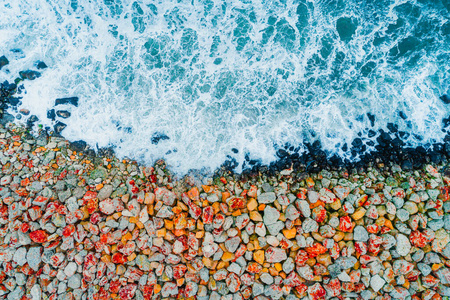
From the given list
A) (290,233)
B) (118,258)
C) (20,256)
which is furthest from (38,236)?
(290,233)

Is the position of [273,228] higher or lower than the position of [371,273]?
higher

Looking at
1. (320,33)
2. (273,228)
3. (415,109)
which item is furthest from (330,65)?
(273,228)

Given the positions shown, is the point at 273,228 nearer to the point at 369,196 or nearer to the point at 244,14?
the point at 369,196

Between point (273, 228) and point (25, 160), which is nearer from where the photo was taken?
point (273, 228)

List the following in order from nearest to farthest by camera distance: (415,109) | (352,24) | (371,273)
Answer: (371,273) < (415,109) < (352,24)

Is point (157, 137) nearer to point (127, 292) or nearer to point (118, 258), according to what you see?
point (118, 258)

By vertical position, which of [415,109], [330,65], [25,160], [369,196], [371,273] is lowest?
[371,273]

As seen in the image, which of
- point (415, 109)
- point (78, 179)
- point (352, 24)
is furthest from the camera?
point (352, 24)

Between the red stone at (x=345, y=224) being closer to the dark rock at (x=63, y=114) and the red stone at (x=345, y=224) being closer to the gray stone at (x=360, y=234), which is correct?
the gray stone at (x=360, y=234)
